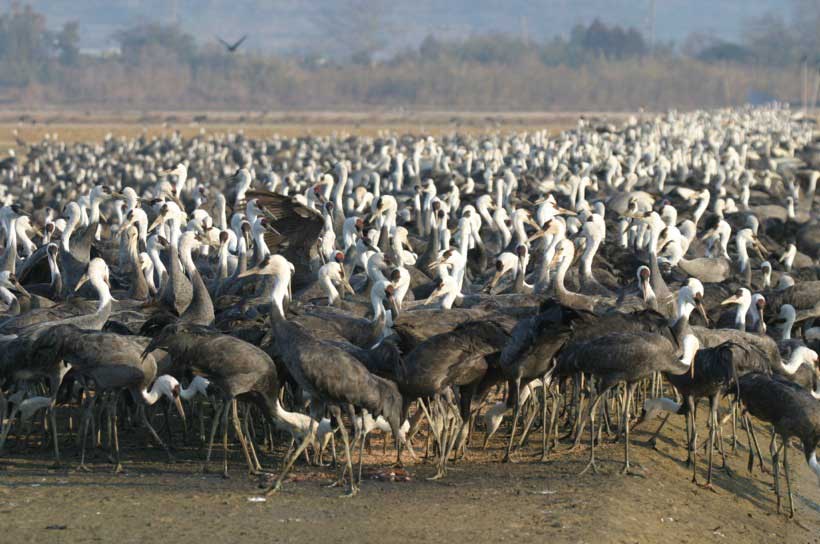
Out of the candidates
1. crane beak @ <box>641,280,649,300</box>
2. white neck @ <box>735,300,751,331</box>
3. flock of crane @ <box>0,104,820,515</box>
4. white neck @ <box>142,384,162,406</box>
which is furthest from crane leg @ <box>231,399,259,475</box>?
white neck @ <box>735,300,751,331</box>

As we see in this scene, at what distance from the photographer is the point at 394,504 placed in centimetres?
981

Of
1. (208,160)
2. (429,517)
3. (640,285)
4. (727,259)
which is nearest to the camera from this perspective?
(429,517)

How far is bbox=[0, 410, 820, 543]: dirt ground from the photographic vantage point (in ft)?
30.0

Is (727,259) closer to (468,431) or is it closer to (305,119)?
(468,431)

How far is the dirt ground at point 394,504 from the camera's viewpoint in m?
9.14

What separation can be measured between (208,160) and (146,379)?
109 ft

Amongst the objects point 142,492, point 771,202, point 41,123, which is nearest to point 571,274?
point 142,492

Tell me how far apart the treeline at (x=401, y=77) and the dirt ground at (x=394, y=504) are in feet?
296

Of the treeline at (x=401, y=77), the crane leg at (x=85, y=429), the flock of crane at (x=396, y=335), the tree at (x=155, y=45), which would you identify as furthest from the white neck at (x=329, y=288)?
the tree at (x=155, y=45)

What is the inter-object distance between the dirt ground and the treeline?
90.4 m

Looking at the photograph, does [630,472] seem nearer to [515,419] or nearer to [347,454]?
[515,419]

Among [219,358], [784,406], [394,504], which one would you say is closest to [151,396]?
[219,358]

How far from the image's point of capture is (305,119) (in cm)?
8300

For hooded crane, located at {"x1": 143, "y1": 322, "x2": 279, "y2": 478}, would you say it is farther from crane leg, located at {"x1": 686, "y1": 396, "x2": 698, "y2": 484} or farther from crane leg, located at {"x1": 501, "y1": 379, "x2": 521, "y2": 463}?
crane leg, located at {"x1": 686, "y1": 396, "x2": 698, "y2": 484}
